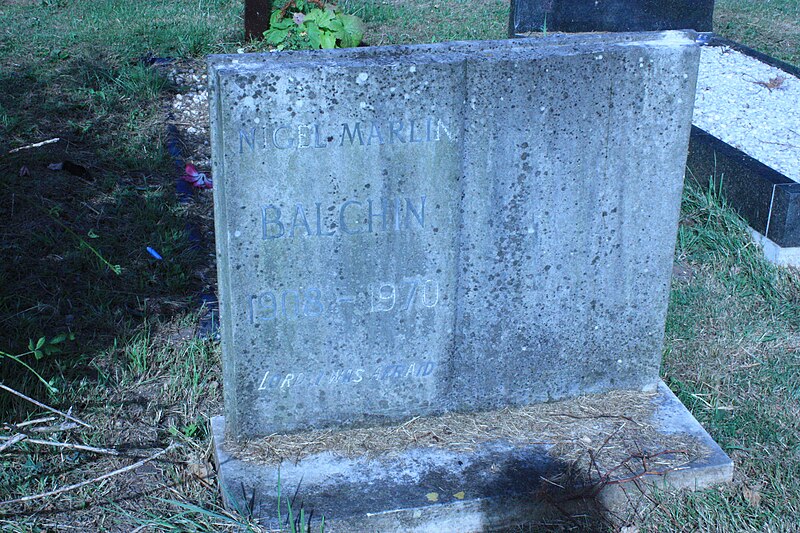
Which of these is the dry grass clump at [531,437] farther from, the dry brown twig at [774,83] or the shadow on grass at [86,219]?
the dry brown twig at [774,83]

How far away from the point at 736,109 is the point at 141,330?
14.4 feet

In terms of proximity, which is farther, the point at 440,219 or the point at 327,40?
the point at 327,40

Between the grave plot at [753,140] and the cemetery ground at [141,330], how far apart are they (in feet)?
0.45

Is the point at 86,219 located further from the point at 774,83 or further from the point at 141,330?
the point at 774,83

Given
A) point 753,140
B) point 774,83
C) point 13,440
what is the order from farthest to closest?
point 774,83 → point 753,140 → point 13,440

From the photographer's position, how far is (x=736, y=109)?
20.2 feet

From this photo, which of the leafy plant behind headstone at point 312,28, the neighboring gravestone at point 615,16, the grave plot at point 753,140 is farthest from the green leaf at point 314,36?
the grave plot at point 753,140

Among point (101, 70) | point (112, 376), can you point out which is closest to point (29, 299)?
point (112, 376)

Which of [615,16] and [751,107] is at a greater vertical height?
[615,16]

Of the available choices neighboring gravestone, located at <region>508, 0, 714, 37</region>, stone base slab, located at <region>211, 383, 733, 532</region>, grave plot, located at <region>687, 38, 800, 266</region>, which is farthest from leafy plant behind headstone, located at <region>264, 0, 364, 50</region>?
stone base slab, located at <region>211, 383, 733, 532</region>

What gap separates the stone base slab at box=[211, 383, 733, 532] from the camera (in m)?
2.65

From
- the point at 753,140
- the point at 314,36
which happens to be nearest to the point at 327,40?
the point at 314,36

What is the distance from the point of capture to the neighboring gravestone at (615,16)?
7402 mm

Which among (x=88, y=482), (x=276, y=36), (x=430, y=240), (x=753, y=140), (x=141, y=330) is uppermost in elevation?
(x=276, y=36)
